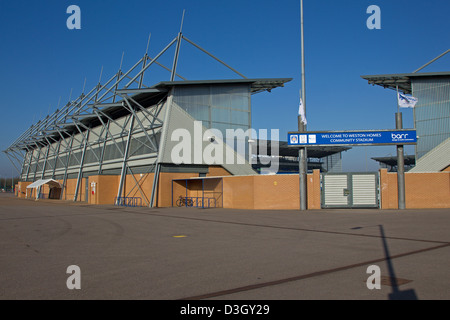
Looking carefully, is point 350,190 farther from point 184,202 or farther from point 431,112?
point 184,202

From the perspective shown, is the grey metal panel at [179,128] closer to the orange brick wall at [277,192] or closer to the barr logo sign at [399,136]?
the orange brick wall at [277,192]

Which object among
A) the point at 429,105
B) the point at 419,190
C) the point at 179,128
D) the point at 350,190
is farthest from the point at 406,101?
the point at 179,128

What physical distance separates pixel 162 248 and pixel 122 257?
158 centimetres

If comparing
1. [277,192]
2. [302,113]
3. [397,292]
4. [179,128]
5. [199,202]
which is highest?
[179,128]

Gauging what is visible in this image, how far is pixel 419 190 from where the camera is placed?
81.4 ft

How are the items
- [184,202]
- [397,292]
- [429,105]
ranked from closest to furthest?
[397,292]
[429,105]
[184,202]

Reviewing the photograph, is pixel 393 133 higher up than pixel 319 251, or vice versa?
pixel 393 133

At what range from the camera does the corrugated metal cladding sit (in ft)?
103

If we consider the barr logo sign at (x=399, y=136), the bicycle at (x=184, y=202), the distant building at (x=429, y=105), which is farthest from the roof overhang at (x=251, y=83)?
the barr logo sign at (x=399, y=136)

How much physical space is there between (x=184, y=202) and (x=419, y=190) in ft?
61.0

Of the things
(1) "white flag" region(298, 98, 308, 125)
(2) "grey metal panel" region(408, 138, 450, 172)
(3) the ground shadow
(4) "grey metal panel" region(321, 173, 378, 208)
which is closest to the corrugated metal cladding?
(2) "grey metal panel" region(408, 138, 450, 172)

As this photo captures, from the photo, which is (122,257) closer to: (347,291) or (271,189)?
(347,291)

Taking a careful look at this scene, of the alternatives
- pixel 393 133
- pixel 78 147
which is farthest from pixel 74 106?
pixel 393 133
